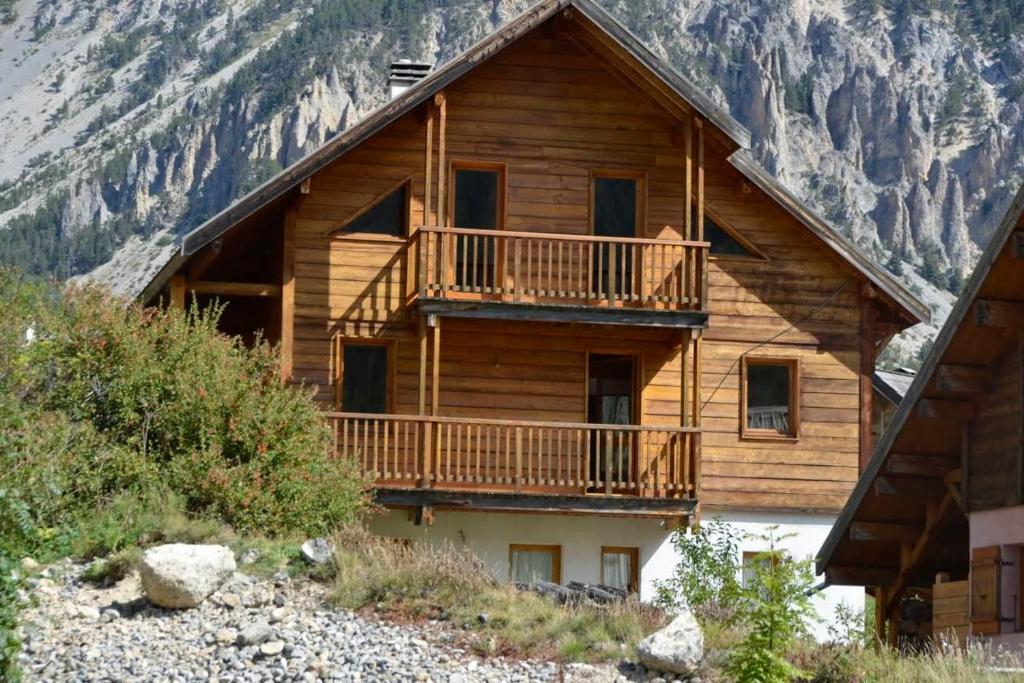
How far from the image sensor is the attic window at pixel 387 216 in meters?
→ 25.6

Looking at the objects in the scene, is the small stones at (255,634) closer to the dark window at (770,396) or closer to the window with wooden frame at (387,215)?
the window with wooden frame at (387,215)

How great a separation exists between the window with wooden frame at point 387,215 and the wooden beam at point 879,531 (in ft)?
31.7

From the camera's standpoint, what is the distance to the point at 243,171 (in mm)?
148750

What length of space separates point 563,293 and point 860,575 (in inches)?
281

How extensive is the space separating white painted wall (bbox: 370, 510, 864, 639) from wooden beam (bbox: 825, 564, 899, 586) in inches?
227

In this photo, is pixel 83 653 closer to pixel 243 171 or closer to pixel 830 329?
pixel 830 329

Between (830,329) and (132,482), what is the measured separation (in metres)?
11.7

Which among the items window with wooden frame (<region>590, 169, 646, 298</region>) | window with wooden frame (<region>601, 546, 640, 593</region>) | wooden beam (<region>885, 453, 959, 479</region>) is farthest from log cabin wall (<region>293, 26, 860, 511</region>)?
wooden beam (<region>885, 453, 959, 479</region>)

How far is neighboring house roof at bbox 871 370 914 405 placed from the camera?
94.0 ft

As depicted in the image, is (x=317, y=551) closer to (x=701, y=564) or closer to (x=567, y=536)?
(x=701, y=564)

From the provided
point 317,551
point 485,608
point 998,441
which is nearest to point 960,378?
point 998,441

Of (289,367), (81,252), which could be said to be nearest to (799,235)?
(289,367)

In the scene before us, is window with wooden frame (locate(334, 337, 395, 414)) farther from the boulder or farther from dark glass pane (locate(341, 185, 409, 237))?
the boulder

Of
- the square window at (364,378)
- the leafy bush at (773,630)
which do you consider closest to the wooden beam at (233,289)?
the square window at (364,378)
